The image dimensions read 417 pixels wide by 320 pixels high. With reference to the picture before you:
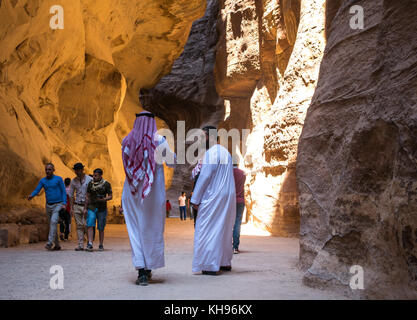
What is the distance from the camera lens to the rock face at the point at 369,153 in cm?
342

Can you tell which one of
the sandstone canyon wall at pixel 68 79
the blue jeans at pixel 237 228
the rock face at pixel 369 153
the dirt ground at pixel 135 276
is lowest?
the dirt ground at pixel 135 276

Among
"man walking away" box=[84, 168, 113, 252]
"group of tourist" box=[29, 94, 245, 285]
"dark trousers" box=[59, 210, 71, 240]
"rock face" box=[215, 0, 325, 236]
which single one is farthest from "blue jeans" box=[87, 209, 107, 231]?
"rock face" box=[215, 0, 325, 236]

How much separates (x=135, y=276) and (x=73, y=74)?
10791mm

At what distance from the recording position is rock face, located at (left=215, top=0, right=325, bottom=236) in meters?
11.2

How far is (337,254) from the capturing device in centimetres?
410

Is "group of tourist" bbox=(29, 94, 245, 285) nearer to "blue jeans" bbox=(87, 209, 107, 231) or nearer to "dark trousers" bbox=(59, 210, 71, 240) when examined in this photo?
"blue jeans" bbox=(87, 209, 107, 231)

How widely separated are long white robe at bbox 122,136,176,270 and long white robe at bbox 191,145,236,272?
74 cm

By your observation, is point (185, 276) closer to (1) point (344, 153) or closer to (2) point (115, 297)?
(2) point (115, 297)

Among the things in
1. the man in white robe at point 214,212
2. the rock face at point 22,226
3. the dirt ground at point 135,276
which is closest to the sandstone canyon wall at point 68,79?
the rock face at point 22,226

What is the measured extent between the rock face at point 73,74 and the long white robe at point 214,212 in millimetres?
5210

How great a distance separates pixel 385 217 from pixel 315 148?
155 centimetres

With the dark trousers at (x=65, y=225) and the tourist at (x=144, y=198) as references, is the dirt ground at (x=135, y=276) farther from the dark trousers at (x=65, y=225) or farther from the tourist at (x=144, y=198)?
the dark trousers at (x=65, y=225)
